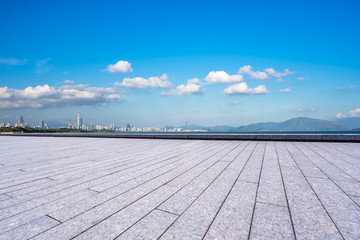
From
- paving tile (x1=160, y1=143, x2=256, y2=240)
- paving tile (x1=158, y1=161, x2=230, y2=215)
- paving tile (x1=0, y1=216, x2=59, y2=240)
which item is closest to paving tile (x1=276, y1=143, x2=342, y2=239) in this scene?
paving tile (x1=160, y1=143, x2=256, y2=240)

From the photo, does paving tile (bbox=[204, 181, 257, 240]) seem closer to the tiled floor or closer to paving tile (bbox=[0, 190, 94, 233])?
the tiled floor

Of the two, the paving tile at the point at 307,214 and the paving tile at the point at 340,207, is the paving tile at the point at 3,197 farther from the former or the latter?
the paving tile at the point at 340,207

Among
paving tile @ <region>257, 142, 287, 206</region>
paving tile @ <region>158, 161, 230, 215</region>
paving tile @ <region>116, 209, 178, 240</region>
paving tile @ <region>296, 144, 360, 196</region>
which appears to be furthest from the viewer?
paving tile @ <region>296, 144, 360, 196</region>

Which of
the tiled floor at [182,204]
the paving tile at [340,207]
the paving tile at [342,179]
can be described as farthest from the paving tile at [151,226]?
the paving tile at [342,179]

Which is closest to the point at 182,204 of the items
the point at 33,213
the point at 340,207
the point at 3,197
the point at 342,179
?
the point at 33,213

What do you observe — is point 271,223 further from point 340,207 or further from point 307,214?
point 340,207

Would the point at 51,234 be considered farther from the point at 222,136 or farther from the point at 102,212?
the point at 222,136

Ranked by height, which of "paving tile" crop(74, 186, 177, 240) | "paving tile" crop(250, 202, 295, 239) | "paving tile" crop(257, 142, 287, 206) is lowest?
"paving tile" crop(74, 186, 177, 240)

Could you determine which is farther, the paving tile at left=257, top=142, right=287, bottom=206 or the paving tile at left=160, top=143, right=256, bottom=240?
the paving tile at left=257, top=142, right=287, bottom=206

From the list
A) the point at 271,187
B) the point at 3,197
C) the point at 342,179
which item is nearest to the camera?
the point at 3,197

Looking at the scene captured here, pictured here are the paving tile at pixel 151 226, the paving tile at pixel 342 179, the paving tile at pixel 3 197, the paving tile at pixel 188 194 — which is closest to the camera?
the paving tile at pixel 151 226

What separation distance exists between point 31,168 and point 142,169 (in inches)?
97.6

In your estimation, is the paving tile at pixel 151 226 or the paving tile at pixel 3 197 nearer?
the paving tile at pixel 151 226

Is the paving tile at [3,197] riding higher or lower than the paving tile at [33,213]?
lower
